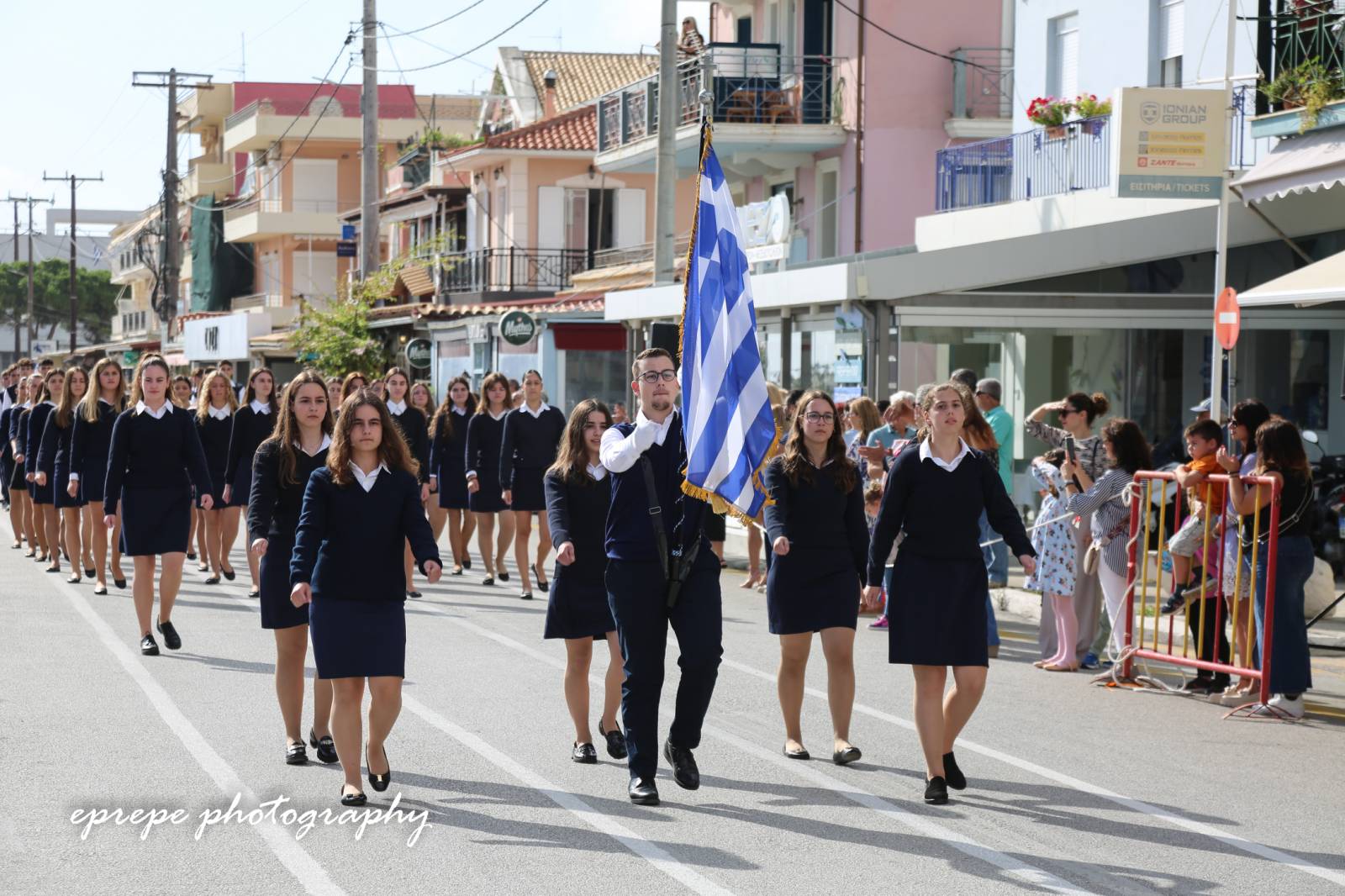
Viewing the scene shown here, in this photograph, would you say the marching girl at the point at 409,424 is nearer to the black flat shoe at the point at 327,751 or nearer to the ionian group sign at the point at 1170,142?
the ionian group sign at the point at 1170,142

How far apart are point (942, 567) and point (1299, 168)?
9919 millimetres

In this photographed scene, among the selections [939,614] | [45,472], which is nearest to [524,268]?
[45,472]

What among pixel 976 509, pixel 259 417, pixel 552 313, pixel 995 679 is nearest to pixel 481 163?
pixel 552 313

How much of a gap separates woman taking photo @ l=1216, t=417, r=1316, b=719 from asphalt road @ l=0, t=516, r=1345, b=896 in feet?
0.88

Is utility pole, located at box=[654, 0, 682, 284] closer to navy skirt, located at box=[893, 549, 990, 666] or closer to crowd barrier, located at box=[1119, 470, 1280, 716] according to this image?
crowd barrier, located at box=[1119, 470, 1280, 716]

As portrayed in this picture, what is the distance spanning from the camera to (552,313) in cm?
3466

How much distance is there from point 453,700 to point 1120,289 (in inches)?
448

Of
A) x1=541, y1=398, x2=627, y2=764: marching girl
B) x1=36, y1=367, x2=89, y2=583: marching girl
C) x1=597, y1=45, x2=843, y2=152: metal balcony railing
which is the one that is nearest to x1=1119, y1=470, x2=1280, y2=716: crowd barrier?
x1=541, y1=398, x2=627, y2=764: marching girl

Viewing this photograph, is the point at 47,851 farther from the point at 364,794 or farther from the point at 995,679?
the point at 995,679

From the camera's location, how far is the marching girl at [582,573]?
8.66 metres

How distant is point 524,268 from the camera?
45438mm

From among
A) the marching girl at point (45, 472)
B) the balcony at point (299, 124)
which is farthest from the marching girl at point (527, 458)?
the balcony at point (299, 124)

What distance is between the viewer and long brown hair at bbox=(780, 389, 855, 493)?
885cm

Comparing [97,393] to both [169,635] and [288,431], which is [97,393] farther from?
[288,431]
